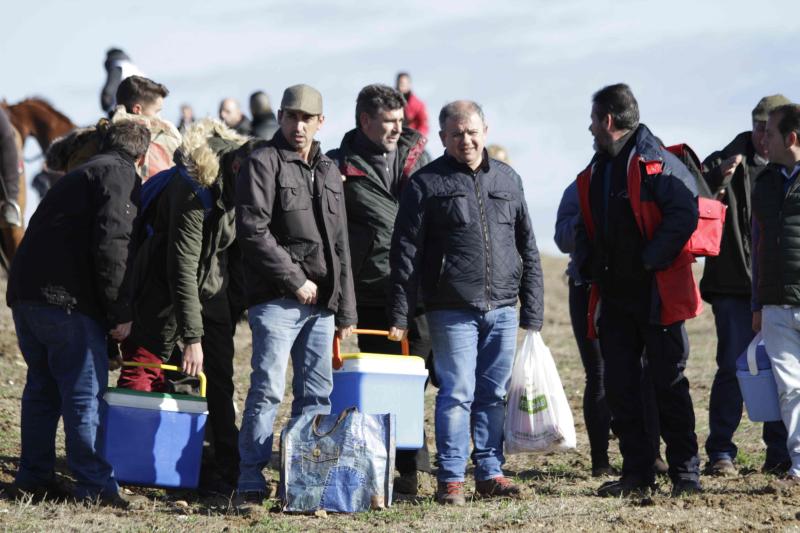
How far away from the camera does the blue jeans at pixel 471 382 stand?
24.0 ft

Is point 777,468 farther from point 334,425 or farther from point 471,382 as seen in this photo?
point 334,425

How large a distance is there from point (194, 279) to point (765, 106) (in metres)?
3.80

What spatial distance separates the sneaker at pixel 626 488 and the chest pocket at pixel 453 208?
1662 mm

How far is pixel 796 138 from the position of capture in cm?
727

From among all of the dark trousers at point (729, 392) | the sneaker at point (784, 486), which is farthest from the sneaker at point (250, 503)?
the dark trousers at point (729, 392)

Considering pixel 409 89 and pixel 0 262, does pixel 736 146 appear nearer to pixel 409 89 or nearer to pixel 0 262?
pixel 0 262

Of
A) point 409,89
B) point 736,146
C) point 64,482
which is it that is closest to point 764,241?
point 736,146

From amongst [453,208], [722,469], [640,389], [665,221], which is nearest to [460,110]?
[453,208]

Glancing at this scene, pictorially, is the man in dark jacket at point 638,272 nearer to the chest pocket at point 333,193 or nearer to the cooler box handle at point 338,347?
the cooler box handle at point 338,347

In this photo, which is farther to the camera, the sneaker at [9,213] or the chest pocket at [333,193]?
the sneaker at [9,213]

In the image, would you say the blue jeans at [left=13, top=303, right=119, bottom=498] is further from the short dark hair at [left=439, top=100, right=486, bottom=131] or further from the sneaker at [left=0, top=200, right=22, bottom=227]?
the sneaker at [left=0, top=200, right=22, bottom=227]

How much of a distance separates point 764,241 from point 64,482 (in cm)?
412

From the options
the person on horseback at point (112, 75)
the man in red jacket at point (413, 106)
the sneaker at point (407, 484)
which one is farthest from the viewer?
the man in red jacket at point (413, 106)

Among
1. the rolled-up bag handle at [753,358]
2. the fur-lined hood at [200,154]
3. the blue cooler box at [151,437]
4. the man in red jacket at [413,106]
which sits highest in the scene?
the man in red jacket at [413,106]
